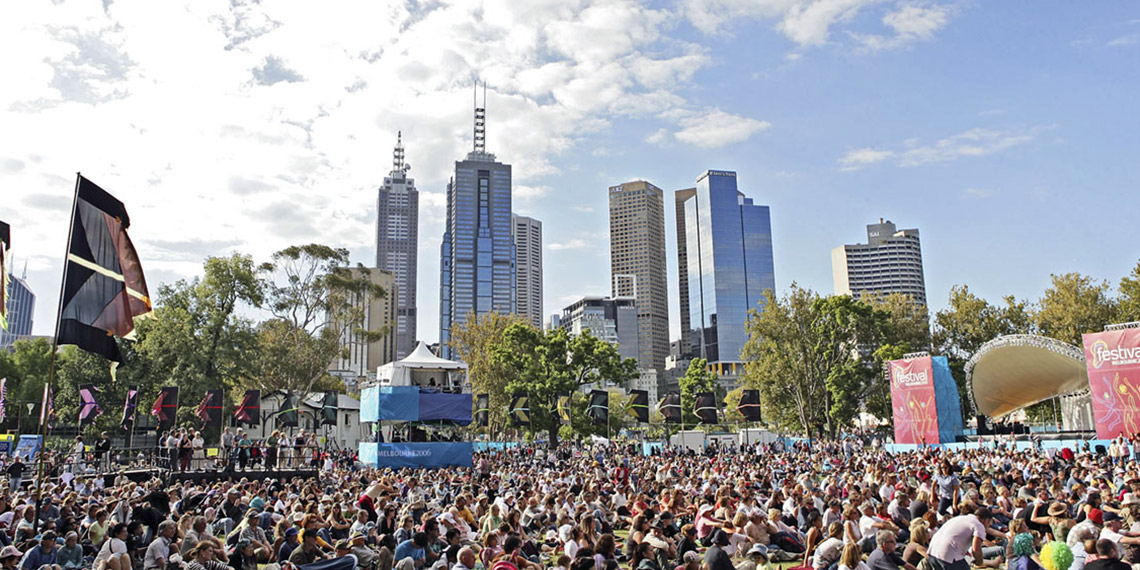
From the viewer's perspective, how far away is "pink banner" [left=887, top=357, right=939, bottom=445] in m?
36.5

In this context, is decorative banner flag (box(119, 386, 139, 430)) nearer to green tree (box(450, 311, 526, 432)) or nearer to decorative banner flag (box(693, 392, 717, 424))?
green tree (box(450, 311, 526, 432))

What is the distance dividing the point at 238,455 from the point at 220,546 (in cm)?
2054

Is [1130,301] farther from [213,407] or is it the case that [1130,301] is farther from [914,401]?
[213,407]

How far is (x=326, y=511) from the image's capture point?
13.1 metres

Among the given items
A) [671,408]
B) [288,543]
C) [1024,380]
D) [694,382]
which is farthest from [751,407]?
[694,382]

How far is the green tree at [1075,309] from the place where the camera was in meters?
46.5

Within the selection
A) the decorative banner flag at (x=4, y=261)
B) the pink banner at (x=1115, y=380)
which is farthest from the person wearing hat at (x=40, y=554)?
the pink banner at (x=1115, y=380)

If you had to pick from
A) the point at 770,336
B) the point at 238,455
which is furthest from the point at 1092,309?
the point at 238,455

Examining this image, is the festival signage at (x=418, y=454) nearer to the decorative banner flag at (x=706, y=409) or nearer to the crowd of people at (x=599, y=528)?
the decorative banner flag at (x=706, y=409)

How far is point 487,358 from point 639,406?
65.7 ft

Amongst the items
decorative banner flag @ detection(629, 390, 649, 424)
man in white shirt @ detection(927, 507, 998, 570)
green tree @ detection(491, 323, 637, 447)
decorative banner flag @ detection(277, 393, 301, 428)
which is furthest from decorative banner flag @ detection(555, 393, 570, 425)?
man in white shirt @ detection(927, 507, 998, 570)

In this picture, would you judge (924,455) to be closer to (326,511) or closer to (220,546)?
(326,511)

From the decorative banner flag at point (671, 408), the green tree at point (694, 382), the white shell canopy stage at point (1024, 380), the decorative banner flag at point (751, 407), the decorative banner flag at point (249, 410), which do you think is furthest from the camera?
the green tree at point (694, 382)

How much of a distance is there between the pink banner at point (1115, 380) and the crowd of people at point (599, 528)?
525 inches
